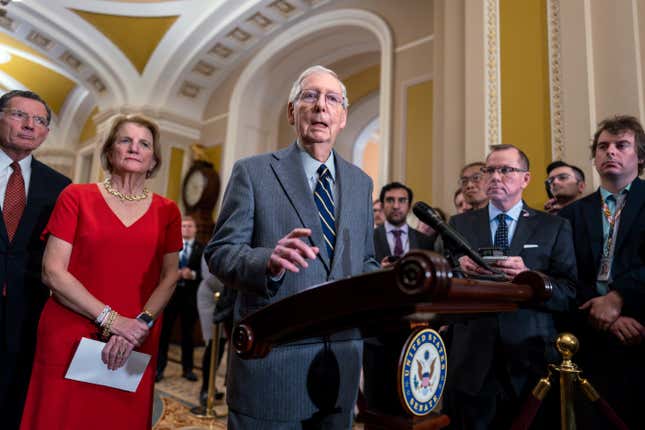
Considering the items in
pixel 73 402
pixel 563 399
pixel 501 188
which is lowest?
pixel 73 402

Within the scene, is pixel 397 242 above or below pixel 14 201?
above

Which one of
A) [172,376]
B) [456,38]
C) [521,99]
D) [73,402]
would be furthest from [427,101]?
[73,402]

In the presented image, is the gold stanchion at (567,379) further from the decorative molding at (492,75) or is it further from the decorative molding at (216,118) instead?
Answer: the decorative molding at (216,118)

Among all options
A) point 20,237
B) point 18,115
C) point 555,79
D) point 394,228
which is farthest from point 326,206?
point 555,79

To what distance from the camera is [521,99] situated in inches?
134

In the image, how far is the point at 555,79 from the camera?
3.26 m

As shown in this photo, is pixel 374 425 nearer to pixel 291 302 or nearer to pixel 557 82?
pixel 291 302

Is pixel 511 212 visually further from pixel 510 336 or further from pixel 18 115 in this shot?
pixel 18 115

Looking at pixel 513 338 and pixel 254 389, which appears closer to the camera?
pixel 254 389

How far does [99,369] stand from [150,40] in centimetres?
745

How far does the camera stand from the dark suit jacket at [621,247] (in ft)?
5.79

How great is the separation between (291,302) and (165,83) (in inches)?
325

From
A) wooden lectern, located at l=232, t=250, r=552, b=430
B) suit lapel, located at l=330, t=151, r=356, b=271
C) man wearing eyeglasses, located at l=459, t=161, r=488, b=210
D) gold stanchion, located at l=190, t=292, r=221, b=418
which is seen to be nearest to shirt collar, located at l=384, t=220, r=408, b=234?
man wearing eyeglasses, located at l=459, t=161, r=488, b=210

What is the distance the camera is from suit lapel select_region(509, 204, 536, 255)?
1884 mm
